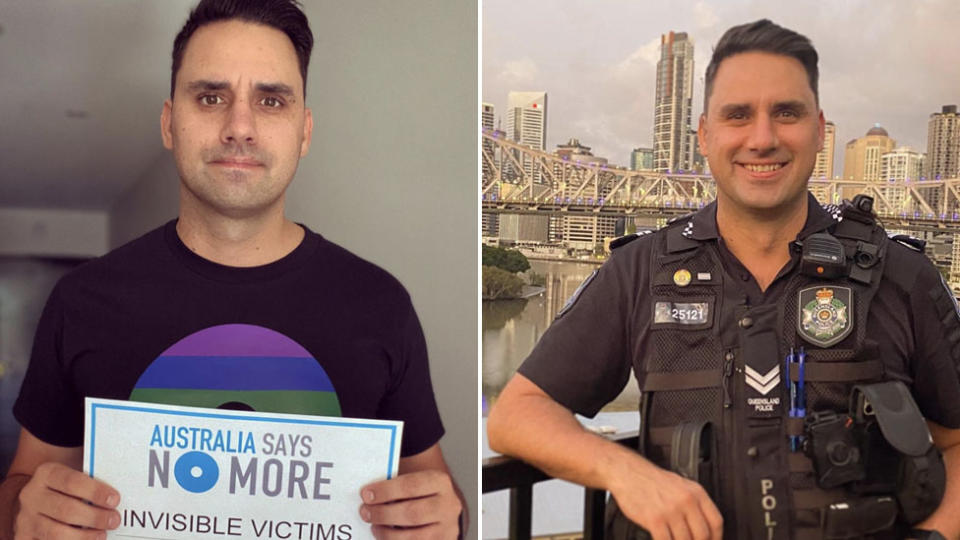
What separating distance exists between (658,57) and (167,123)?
101 cm

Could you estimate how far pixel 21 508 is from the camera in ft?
5.22

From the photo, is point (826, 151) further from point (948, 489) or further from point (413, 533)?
point (413, 533)

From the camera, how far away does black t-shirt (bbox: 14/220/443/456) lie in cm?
159

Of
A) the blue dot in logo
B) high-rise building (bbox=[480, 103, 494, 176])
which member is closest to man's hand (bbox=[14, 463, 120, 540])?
the blue dot in logo

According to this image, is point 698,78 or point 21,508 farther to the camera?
point 21,508

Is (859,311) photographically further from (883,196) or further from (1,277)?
(1,277)

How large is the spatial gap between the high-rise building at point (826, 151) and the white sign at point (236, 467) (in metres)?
0.96

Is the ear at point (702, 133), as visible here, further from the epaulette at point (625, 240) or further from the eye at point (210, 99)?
the eye at point (210, 99)

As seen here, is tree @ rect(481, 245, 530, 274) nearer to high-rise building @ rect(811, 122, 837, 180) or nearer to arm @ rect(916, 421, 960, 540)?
high-rise building @ rect(811, 122, 837, 180)

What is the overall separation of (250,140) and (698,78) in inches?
34.9

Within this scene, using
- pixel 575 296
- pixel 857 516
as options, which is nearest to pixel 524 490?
pixel 575 296

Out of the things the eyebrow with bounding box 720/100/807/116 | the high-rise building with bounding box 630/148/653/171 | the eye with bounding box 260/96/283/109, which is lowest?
the high-rise building with bounding box 630/148/653/171

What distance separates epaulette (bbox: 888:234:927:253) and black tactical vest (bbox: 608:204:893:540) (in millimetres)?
33

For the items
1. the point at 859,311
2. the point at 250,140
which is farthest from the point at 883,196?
the point at 250,140
